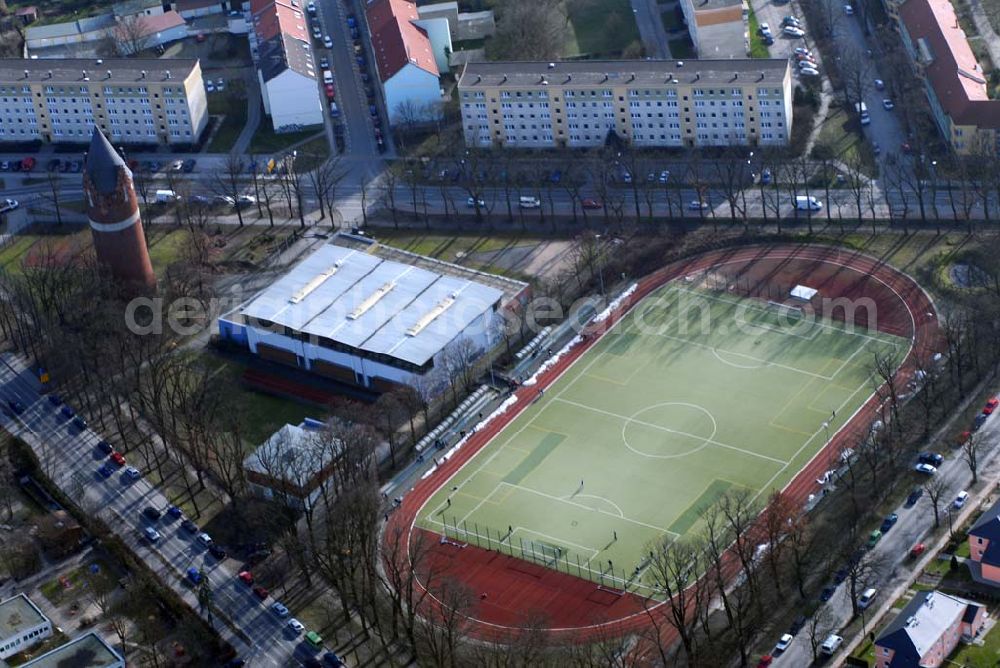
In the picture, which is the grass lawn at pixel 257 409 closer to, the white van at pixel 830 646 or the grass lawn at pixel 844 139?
the white van at pixel 830 646

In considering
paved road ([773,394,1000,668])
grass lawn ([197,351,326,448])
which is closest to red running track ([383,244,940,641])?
paved road ([773,394,1000,668])

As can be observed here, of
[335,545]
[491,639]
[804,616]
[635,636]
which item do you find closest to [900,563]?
[804,616]

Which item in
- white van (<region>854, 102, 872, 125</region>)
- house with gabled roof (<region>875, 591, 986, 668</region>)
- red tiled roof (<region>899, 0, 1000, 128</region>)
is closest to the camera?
house with gabled roof (<region>875, 591, 986, 668</region>)

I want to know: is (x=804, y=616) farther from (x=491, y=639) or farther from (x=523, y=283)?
(x=523, y=283)

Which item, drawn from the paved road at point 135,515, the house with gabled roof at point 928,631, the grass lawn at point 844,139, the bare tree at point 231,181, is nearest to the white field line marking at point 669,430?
the house with gabled roof at point 928,631

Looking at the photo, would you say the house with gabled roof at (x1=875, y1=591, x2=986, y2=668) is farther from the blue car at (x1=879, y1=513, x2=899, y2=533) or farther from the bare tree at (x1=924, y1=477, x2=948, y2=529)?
the blue car at (x1=879, y1=513, x2=899, y2=533)
